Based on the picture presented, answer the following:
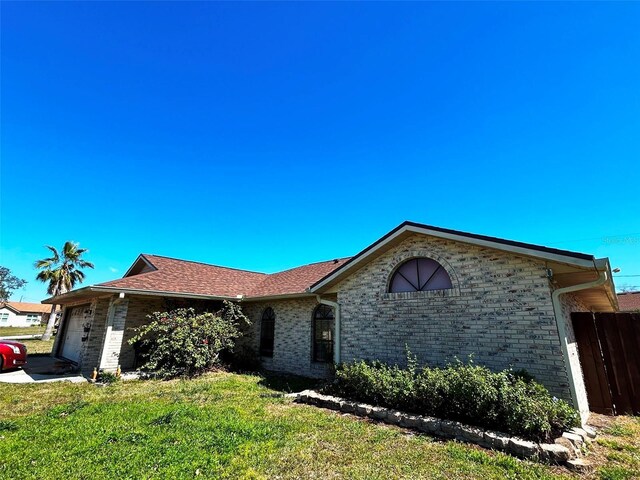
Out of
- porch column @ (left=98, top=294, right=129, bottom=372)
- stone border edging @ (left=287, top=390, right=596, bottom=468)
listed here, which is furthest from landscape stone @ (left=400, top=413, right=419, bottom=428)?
porch column @ (left=98, top=294, right=129, bottom=372)

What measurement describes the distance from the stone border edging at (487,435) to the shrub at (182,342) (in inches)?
254

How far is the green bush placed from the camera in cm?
474

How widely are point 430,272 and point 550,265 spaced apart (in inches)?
98.9

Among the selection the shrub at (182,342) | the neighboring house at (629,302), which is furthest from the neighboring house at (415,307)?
the neighboring house at (629,302)

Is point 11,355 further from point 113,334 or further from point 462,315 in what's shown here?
point 462,315

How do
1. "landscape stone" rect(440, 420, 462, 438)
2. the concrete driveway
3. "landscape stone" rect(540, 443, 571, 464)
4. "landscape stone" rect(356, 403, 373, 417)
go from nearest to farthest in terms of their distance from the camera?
1. "landscape stone" rect(540, 443, 571, 464)
2. "landscape stone" rect(440, 420, 462, 438)
3. "landscape stone" rect(356, 403, 373, 417)
4. the concrete driveway

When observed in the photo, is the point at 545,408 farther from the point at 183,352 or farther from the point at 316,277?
the point at 183,352

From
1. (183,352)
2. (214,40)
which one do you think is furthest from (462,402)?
(214,40)

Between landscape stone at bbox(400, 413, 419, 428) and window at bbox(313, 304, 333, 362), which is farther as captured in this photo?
window at bbox(313, 304, 333, 362)

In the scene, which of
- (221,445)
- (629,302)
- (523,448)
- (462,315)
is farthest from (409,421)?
(629,302)

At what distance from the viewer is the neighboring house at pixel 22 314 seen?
2025 inches

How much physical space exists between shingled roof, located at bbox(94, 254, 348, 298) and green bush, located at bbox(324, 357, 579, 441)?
5.14 metres

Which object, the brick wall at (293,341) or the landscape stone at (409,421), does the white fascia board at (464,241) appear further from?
the landscape stone at (409,421)

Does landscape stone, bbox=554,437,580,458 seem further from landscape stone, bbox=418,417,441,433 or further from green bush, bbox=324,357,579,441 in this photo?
landscape stone, bbox=418,417,441,433
